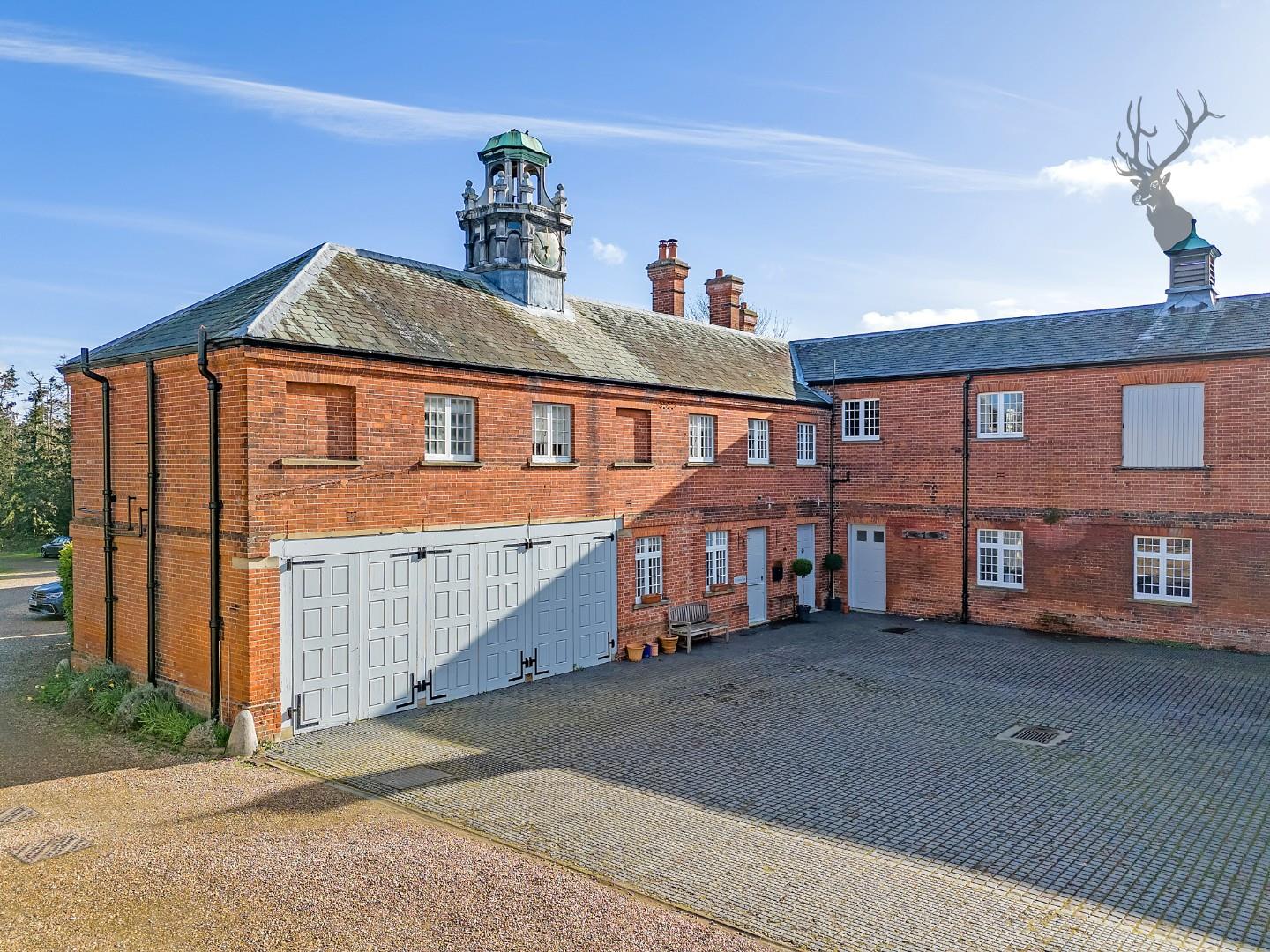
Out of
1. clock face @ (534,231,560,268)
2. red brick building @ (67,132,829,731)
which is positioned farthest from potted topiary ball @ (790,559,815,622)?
clock face @ (534,231,560,268)

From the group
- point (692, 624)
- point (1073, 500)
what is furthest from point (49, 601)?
point (1073, 500)

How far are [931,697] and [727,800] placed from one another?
259 inches

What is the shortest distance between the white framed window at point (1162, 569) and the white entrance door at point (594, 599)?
512 inches

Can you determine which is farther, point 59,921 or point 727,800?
point 727,800

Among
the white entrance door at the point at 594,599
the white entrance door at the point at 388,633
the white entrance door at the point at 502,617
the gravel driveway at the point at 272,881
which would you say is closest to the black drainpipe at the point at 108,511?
the gravel driveway at the point at 272,881

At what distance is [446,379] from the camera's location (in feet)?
49.4

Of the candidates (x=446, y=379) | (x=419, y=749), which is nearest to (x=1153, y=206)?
(x=446, y=379)

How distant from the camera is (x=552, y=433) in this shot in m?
17.5

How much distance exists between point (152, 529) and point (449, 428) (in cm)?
532

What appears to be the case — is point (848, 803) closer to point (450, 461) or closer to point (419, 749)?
point (419, 749)

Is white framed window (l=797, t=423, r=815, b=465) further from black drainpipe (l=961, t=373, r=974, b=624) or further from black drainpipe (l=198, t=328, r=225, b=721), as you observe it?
black drainpipe (l=198, t=328, r=225, b=721)

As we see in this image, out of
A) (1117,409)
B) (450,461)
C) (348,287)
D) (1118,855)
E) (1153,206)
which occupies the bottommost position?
(1118,855)

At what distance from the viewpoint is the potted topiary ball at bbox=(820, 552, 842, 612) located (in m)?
24.8

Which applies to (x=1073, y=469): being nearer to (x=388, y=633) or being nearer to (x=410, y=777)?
(x=388, y=633)
